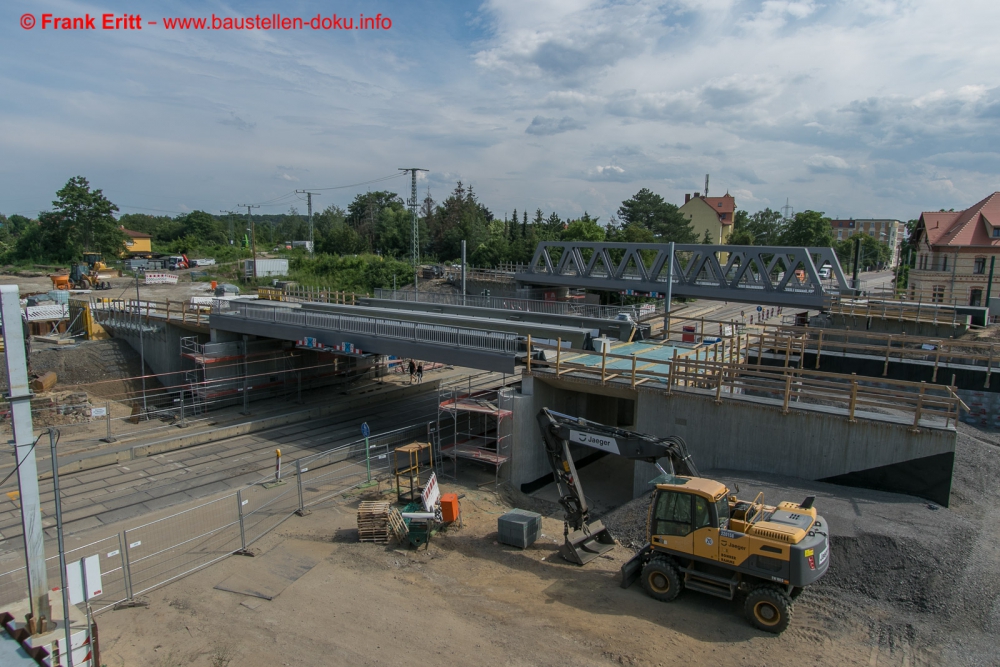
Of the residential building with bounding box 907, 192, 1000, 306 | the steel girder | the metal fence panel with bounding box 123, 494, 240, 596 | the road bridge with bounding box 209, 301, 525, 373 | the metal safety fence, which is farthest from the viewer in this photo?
the residential building with bounding box 907, 192, 1000, 306

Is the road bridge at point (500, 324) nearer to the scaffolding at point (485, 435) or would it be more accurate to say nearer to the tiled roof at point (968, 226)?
the scaffolding at point (485, 435)

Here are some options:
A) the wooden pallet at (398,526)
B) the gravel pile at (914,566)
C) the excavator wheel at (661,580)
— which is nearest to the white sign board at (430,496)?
the wooden pallet at (398,526)

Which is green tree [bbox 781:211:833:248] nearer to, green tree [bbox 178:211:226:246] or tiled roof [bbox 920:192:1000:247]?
tiled roof [bbox 920:192:1000:247]

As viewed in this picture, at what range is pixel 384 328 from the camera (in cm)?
2355

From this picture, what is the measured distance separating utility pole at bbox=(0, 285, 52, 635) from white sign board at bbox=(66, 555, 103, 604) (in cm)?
93

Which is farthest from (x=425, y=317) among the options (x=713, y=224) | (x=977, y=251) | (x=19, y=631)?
(x=713, y=224)

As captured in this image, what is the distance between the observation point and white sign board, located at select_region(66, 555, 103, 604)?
27.7 ft

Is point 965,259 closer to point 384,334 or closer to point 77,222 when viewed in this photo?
point 384,334

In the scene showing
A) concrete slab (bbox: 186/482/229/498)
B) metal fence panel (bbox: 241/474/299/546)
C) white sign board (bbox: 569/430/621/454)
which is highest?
white sign board (bbox: 569/430/621/454)

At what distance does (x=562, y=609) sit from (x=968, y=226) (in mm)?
54522

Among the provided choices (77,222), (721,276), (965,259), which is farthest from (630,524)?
(77,222)

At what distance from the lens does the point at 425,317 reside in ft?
90.3

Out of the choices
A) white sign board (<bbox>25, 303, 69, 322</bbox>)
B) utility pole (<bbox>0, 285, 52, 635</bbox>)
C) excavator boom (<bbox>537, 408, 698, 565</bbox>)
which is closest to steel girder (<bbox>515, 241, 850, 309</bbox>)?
excavator boom (<bbox>537, 408, 698, 565</bbox>)

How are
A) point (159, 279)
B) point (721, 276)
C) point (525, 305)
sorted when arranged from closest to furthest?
point (721, 276) < point (525, 305) < point (159, 279)
